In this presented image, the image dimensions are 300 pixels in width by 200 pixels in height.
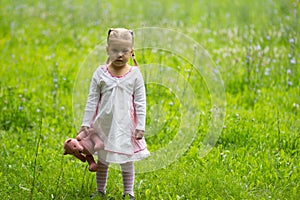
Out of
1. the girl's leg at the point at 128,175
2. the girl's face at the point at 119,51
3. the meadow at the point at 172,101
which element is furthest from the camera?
the meadow at the point at 172,101

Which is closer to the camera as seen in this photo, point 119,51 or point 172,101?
point 119,51

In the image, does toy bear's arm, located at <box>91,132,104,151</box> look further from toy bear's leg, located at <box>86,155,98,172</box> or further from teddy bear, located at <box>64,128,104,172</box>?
toy bear's leg, located at <box>86,155,98,172</box>

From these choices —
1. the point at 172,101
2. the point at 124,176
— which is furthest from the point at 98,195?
the point at 172,101

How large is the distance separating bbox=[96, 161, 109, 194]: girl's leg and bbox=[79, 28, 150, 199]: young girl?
190 millimetres

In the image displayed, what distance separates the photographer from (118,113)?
4.43 m

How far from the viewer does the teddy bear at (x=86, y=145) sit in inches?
176

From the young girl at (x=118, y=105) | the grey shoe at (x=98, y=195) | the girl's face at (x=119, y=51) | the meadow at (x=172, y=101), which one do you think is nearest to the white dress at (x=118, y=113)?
the young girl at (x=118, y=105)

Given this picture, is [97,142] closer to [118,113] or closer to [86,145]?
[86,145]

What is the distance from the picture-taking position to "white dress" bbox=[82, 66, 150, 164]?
4.43m

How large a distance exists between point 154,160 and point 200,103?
1624mm

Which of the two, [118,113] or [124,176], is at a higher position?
[118,113]

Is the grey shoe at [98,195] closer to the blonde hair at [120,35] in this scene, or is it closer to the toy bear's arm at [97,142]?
the toy bear's arm at [97,142]

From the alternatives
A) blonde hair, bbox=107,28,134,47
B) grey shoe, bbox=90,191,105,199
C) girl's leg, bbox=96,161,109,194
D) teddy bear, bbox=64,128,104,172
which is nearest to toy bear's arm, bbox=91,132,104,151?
teddy bear, bbox=64,128,104,172

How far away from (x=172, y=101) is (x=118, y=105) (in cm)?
231
